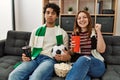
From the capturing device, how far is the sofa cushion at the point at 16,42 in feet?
8.40

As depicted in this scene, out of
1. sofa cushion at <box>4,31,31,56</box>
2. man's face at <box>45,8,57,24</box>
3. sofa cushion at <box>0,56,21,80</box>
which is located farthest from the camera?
sofa cushion at <box>4,31,31,56</box>

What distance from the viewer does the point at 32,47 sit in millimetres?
2172

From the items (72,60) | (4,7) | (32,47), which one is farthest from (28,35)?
(4,7)

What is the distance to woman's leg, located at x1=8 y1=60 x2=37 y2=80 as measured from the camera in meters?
1.77

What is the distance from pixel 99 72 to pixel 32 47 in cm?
87

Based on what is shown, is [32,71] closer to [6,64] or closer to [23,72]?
[23,72]

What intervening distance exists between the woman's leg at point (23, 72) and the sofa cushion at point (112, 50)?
97cm

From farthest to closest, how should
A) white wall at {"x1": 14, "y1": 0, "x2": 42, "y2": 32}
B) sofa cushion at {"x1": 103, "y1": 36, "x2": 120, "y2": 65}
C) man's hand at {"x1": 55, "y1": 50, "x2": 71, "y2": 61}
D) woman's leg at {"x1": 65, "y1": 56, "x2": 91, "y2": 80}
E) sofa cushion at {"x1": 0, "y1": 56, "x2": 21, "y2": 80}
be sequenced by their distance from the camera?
white wall at {"x1": 14, "y1": 0, "x2": 42, "y2": 32} → sofa cushion at {"x1": 103, "y1": 36, "x2": 120, "y2": 65} → man's hand at {"x1": 55, "y1": 50, "x2": 71, "y2": 61} → sofa cushion at {"x1": 0, "y1": 56, "x2": 21, "y2": 80} → woman's leg at {"x1": 65, "y1": 56, "x2": 91, "y2": 80}

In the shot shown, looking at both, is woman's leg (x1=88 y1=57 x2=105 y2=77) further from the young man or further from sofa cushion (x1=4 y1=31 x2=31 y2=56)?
sofa cushion (x1=4 y1=31 x2=31 y2=56)

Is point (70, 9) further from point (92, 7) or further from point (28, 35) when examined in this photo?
point (28, 35)

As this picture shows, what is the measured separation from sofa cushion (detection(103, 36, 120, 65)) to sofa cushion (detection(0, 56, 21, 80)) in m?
1.19

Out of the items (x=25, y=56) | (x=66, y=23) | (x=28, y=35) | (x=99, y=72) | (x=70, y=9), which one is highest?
(x=70, y=9)

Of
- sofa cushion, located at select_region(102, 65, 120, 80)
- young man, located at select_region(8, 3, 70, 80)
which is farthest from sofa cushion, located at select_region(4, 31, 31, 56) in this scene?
sofa cushion, located at select_region(102, 65, 120, 80)

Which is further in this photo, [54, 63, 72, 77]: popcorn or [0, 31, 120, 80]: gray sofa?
[0, 31, 120, 80]: gray sofa
